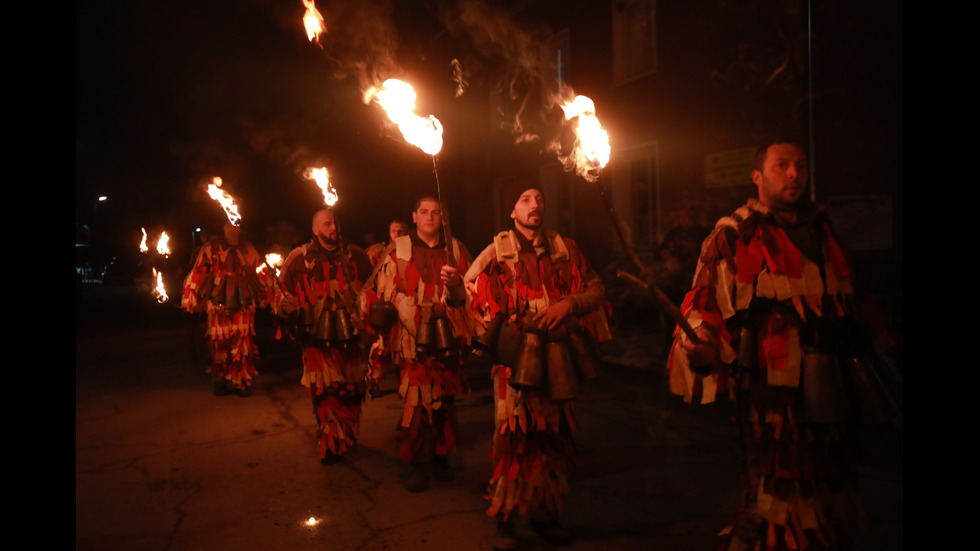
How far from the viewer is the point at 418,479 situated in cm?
502

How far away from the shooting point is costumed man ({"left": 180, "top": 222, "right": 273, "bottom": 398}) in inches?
343

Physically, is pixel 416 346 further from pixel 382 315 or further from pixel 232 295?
pixel 232 295

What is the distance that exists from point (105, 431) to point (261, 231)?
55.9 feet

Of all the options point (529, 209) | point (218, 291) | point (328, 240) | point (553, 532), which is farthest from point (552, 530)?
point (218, 291)

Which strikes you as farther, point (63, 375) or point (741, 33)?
point (741, 33)

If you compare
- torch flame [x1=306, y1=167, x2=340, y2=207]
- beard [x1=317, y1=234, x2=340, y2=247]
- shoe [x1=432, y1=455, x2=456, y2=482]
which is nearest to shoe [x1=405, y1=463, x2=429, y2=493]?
shoe [x1=432, y1=455, x2=456, y2=482]

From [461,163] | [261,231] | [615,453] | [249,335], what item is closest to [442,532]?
[615,453]

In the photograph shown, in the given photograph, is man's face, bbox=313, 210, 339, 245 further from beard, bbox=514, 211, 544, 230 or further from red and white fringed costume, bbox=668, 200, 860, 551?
red and white fringed costume, bbox=668, 200, 860, 551

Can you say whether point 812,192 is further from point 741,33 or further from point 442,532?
point 442,532

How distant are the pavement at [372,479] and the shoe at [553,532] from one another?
7 centimetres

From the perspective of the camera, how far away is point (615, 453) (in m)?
5.80

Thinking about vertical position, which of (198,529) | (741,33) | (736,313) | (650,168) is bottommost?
(198,529)

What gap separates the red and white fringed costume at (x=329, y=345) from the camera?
5.73m

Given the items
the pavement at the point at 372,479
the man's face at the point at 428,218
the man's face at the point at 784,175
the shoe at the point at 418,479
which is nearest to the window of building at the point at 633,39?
the pavement at the point at 372,479
